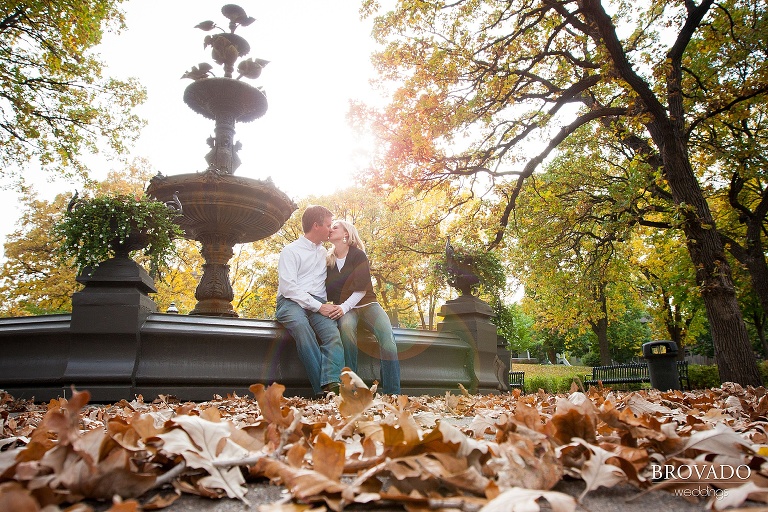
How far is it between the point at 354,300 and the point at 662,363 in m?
8.22

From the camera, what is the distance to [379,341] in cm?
470

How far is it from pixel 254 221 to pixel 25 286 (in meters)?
20.1

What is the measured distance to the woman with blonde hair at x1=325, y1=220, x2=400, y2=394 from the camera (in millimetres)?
4574

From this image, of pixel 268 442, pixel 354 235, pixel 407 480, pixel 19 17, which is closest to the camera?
pixel 407 480

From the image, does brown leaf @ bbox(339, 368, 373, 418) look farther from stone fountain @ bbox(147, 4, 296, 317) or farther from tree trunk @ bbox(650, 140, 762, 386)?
tree trunk @ bbox(650, 140, 762, 386)

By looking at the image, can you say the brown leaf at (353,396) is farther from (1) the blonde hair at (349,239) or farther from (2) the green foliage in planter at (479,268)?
(2) the green foliage in planter at (479,268)

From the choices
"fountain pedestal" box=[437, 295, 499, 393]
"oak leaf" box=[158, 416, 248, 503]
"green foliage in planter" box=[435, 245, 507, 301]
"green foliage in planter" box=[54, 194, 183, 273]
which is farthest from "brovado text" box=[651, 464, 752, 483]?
"green foliage in planter" box=[435, 245, 507, 301]

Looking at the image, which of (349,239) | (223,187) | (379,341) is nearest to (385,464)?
(379,341)

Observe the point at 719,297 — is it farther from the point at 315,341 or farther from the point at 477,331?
the point at 315,341

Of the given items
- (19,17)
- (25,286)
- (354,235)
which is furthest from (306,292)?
(25,286)

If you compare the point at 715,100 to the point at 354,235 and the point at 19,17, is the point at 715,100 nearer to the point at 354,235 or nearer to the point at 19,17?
the point at 354,235

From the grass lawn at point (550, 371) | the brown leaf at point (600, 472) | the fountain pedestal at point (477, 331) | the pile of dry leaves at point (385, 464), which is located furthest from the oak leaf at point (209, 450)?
the grass lawn at point (550, 371)

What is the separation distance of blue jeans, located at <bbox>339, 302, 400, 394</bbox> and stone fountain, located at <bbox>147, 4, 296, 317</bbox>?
2850mm

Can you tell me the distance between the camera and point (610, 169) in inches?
Result: 661
